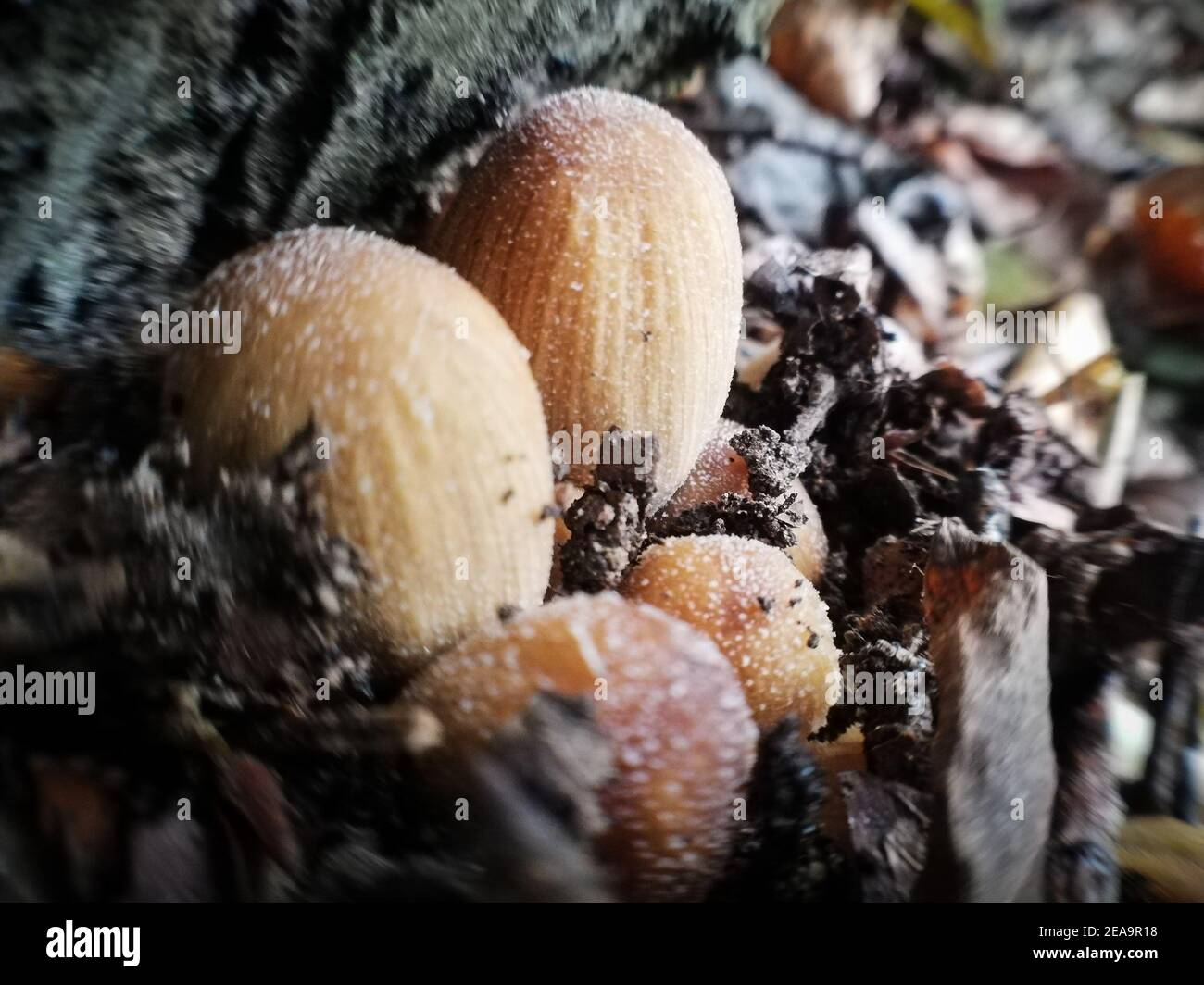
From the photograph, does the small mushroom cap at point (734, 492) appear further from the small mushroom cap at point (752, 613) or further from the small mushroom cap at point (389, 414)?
the small mushroom cap at point (389, 414)

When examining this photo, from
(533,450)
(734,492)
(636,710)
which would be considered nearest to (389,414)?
(533,450)

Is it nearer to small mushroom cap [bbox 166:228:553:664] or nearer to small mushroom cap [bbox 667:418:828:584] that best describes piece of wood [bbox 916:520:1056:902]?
small mushroom cap [bbox 667:418:828:584]

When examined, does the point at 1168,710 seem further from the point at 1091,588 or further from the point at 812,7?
the point at 812,7

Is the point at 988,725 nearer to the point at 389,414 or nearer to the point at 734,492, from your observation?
the point at 734,492

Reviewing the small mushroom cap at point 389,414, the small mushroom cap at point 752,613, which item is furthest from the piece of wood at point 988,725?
the small mushroom cap at point 389,414
